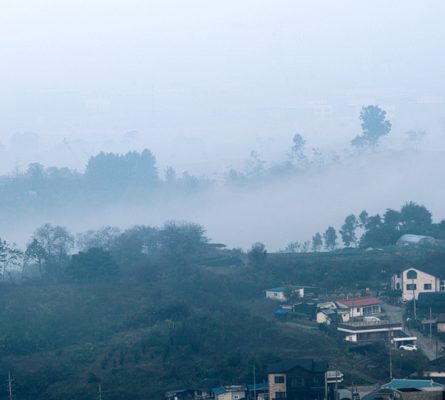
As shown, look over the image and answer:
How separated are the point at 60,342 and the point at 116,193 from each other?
1576 centimetres

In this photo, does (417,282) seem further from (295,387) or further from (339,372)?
(295,387)

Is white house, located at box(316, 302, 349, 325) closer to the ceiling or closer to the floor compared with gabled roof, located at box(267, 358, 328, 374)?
closer to the ceiling

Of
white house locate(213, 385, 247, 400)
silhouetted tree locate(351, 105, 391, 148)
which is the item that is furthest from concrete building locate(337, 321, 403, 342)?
silhouetted tree locate(351, 105, 391, 148)

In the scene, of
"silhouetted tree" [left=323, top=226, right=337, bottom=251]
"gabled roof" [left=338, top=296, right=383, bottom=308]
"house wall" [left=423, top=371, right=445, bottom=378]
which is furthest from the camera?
"silhouetted tree" [left=323, top=226, right=337, bottom=251]

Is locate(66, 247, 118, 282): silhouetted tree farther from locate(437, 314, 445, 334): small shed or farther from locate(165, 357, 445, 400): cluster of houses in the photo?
locate(437, 314, 445, 334): small shed

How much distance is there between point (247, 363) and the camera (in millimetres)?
15359

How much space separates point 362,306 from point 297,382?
4.09 m

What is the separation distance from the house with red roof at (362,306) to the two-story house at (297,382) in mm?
3731

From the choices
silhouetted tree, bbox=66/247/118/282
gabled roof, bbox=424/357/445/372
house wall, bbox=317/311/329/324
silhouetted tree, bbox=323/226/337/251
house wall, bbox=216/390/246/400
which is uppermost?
silhouetted tree, bbox=323/226/337/251

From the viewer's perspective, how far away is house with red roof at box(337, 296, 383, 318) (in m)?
18.0

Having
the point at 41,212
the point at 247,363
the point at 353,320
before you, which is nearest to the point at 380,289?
the point at 353,320

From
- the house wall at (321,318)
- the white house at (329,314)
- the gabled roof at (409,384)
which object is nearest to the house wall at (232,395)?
the gabled roof at (409,384)

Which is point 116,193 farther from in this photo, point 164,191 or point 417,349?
point 417,349

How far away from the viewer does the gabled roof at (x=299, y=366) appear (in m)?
14.2
